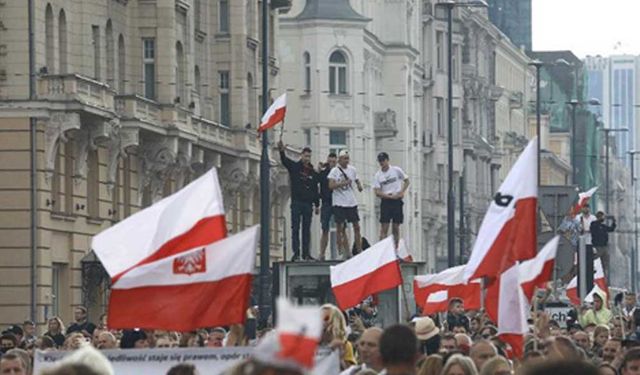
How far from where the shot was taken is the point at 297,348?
8.84 m

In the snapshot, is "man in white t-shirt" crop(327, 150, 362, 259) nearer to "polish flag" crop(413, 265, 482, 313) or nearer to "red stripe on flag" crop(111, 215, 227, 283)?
"polish flag" crop(413, 265, 482, 313)

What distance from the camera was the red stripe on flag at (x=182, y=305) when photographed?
569 inches

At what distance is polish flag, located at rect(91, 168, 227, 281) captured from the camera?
580 inches

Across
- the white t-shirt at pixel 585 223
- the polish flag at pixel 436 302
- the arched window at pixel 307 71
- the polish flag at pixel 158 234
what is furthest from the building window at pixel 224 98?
the polish flag at pixel 158 234

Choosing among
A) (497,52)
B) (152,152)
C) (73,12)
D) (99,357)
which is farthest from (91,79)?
(497,52)

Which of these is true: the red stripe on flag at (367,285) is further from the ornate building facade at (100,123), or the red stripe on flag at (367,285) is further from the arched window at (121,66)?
the arched window at (121,66)

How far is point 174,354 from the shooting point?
53.6 feet

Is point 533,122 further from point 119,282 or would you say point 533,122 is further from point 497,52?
point 119,282

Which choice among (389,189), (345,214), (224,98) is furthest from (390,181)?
(224,98)

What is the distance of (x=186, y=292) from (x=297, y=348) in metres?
5.75

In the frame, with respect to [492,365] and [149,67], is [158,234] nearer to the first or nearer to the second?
[492,365]

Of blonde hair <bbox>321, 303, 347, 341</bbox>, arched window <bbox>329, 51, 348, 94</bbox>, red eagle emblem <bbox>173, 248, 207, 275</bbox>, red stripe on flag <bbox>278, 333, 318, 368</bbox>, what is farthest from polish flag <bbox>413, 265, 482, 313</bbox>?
arched window <bbox>329, 51, 348, 94</bbox>

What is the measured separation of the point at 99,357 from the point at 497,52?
119647 millimetres

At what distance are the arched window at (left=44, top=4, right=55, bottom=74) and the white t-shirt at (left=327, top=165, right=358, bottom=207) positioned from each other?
13613 millimetres
